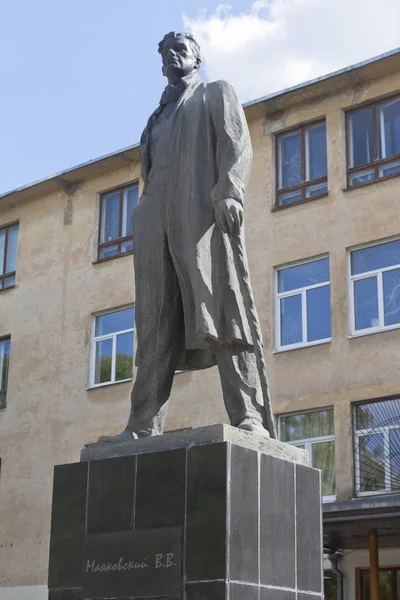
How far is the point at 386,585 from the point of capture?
67.8 ft

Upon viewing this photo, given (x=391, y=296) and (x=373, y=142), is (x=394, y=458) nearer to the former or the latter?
(x=391, y=296)

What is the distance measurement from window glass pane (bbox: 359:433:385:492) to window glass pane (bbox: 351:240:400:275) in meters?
3.17

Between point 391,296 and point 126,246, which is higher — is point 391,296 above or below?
below

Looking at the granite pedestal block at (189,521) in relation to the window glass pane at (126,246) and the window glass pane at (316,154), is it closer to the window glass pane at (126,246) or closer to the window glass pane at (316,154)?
the window glass pane at (316,154)

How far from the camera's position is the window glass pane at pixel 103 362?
25375 mm

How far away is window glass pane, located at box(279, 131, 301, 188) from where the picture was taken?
23344mm

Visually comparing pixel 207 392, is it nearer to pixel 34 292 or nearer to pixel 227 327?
pixel 34 292

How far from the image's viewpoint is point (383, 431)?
2047cm

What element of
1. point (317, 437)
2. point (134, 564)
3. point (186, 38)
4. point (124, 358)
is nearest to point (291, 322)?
point (317, 437)

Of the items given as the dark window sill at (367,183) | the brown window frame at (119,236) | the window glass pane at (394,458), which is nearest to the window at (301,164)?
the dark window sill at (367,183)

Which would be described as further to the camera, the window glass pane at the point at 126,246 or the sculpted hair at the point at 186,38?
the window glass pane at the point at 126,246

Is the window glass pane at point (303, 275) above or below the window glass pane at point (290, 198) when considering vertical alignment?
below

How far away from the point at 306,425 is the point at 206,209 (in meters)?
14.4

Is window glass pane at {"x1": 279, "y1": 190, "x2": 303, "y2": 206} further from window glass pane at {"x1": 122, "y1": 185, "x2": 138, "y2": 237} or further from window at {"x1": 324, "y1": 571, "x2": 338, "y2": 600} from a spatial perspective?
window at {"x1": 324, "y1": 571, "x2": 338, "y2": 600}
